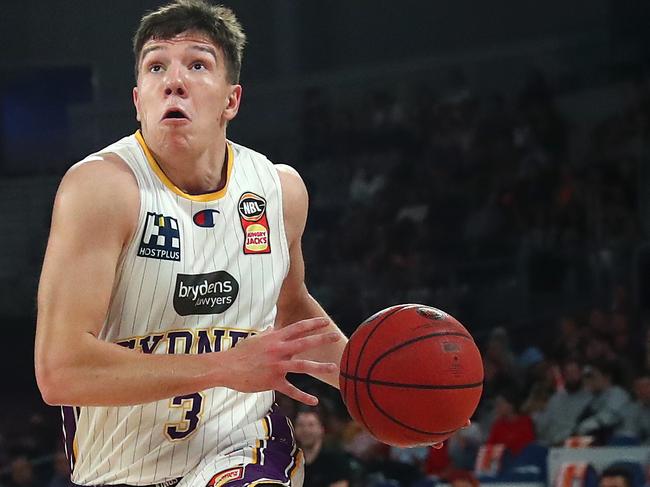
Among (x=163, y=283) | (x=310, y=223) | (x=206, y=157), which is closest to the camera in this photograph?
(x=163, y=283)

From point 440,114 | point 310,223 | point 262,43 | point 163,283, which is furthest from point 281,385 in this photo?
point 262,43

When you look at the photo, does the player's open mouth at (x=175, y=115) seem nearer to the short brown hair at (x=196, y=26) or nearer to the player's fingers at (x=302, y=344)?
the short brown hair at (x=196, y=26)

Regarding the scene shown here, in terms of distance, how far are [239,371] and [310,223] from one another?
8913mm

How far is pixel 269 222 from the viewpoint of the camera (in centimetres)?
348

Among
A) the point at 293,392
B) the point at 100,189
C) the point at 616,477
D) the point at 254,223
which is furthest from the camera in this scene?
the point at 616,477

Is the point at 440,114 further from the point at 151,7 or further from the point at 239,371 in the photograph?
the point at 239,371

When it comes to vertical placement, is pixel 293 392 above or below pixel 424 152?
below

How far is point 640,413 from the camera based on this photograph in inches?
301

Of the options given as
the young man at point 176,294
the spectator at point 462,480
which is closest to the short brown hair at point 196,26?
the young man at point 176,294

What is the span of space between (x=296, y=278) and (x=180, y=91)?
78 cm

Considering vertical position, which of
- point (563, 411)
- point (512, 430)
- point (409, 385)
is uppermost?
point (409, 385)

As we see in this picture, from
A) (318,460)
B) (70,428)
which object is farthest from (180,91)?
(318,460)

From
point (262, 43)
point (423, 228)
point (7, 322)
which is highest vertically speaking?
point (262, 43)

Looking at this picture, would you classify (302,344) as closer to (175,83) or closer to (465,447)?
(175,83)
